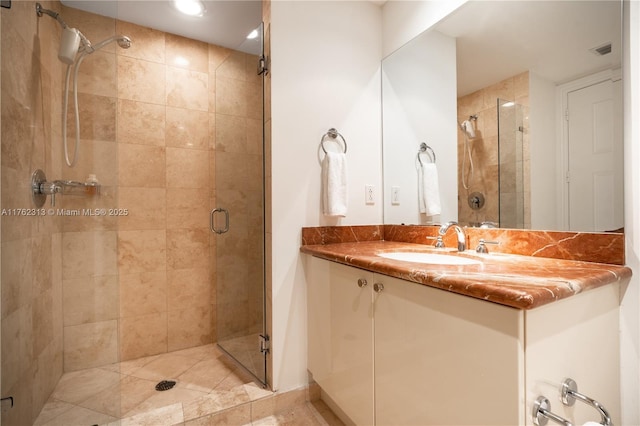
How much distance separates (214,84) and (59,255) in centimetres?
155

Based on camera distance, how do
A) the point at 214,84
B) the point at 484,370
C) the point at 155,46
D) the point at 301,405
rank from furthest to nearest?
the point at 214,84 → the point at 155,46 → the point at 301,405 → the point at 484,370

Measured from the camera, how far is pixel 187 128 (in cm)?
226

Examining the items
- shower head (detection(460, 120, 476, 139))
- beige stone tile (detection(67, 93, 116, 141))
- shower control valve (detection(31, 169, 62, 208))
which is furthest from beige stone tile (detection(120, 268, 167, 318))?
shower head (detection(460, 120, 476, 139))

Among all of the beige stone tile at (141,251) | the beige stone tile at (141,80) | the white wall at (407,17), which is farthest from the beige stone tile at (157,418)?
the white wall at (407,17)

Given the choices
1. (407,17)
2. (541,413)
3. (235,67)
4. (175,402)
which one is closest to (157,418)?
(175,402)

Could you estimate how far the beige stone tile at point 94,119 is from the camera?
1430mm

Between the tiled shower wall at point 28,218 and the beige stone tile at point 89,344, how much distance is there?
0.42 feet

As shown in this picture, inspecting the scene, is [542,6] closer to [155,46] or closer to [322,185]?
[322,185]

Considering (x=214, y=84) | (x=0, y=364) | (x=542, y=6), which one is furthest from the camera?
(x=214, y=84)

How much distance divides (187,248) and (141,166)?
0.68 meters

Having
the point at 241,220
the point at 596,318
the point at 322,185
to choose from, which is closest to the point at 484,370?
the point at 596,318

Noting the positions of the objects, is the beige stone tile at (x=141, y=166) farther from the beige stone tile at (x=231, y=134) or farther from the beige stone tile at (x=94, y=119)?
the beige stone tile at (x=94, y=119)

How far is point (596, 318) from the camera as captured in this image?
884 millimetres

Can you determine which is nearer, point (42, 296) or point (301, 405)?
point (42, 296)
